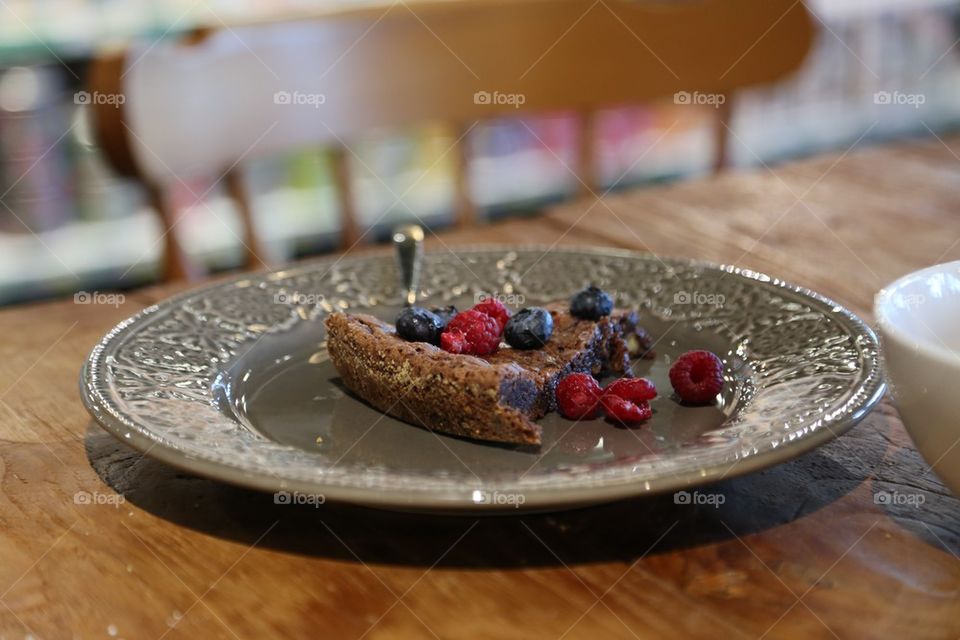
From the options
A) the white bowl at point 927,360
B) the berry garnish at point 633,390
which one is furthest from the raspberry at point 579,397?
the white bowl at point 927,360

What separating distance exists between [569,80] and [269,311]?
1421 millimetres

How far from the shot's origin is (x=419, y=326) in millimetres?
1089

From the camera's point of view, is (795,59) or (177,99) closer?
(177,99)

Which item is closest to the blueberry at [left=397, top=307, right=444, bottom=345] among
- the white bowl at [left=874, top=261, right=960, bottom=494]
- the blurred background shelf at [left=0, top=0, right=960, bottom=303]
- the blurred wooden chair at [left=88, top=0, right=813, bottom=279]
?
the white bowl at [left=874, top=261, right=960, bottom=494]

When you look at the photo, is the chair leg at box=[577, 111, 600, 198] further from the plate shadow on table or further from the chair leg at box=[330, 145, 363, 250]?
the plate shadow on table

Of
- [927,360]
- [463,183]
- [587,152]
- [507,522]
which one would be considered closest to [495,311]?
[507,522]

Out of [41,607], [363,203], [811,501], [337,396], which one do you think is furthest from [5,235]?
[811,501]

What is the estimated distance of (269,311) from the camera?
1243mm

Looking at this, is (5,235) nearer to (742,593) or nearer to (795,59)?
(795,59)

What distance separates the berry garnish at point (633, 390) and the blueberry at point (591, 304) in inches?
5.9

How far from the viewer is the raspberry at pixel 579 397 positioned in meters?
1.00

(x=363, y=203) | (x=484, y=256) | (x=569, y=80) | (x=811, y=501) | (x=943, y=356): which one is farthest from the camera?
(x=363, y=203)

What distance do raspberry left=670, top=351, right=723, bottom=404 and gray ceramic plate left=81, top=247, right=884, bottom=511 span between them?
0.01m

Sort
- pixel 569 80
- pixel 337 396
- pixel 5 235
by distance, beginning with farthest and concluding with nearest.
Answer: pixel 5 235, pixel 569 80, pixel 337 396
